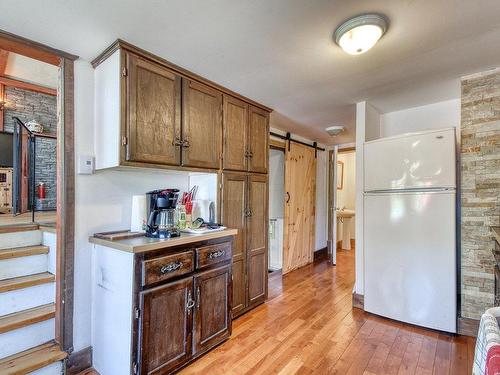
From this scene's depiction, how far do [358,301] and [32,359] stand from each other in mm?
2823

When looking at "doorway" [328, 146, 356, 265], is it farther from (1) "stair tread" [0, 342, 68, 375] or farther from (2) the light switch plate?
(1) "stair tread" [0, 342, 68, 375]

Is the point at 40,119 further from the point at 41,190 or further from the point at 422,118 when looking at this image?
the point at 422,118

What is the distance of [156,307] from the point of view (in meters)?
1.61

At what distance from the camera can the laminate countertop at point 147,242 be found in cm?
152

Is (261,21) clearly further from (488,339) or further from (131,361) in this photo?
(131,361)

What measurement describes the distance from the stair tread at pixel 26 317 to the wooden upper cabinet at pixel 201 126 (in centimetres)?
143

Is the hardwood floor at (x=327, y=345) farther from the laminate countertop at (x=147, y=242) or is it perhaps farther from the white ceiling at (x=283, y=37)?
the white ceiling at (x=283, y=37)

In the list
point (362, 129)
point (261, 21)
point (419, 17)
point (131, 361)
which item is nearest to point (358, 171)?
point (362, 129)

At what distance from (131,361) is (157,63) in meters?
1.98

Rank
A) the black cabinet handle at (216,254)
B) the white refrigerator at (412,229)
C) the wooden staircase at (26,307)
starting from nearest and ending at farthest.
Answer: the wooden staircase at (26,307) → the black cabinet handle at (216,254) → the white refrigerator at (412,229)

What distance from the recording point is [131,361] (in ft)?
4.97

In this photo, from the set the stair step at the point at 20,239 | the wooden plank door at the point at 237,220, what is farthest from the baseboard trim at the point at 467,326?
the stair step at the point at 20,239

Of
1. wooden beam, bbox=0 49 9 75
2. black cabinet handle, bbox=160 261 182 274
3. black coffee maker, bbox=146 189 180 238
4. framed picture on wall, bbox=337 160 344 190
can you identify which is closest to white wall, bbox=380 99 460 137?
black coffee maker, bbox=146 189 180 238

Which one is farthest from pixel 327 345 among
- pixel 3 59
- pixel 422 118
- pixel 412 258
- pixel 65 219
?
pixel 3 59
